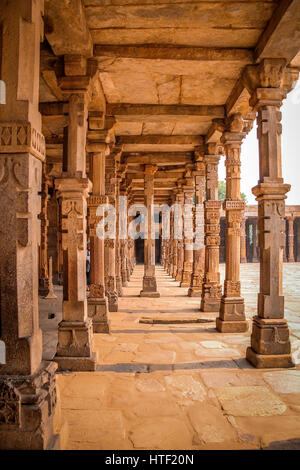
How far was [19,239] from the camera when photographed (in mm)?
2457

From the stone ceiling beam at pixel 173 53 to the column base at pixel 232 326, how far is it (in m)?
4.44

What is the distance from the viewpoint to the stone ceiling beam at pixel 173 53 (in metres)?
4.88

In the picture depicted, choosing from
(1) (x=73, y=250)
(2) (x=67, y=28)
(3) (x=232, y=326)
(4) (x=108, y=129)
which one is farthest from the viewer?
(4) (x=108, y=129)

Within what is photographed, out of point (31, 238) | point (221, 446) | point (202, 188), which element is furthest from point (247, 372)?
point (202, 188)

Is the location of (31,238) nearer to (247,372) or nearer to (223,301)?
(247,372)

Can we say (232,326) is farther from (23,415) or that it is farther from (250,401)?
(23,415)

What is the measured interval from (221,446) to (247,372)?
1.85m

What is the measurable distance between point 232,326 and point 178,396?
312 centimetres

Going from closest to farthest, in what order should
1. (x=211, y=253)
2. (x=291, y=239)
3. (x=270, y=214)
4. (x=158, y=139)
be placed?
(x=270, y=214), (x=211, y=253), (x=158, y=139), (x=291, y=239)

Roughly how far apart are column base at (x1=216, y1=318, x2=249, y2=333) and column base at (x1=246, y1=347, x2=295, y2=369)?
178cm

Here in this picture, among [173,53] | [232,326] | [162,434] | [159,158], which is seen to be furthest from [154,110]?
[162,434]

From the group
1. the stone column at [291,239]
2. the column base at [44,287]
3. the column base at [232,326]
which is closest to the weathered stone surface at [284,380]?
the column base at [232,326]

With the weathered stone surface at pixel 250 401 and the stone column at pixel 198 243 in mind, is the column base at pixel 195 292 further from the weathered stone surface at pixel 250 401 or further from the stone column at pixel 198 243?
the weathered stone surface at pixel 250 401

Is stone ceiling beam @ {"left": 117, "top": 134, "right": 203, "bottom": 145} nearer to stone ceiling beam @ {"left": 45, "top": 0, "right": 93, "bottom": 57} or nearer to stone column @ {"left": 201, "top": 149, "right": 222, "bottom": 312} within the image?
stone column @ {"left": 201, "top": 149, "right": 222, "bottom": 312}
